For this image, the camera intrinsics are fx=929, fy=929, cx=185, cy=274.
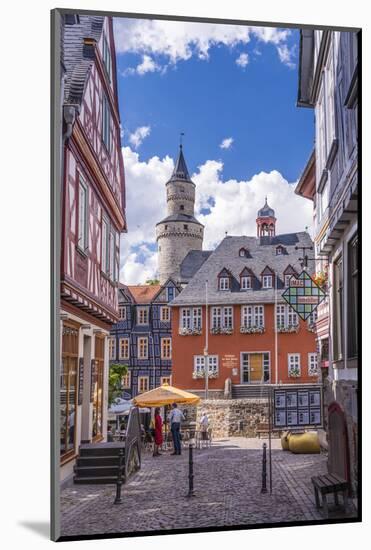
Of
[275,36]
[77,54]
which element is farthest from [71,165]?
[275,36]

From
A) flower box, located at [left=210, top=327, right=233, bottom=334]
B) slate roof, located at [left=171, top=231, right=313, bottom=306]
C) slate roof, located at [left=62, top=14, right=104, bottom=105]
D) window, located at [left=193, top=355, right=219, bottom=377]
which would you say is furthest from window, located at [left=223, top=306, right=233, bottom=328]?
slate roof, located at [left=62, top=14, right=104, bottom=105]

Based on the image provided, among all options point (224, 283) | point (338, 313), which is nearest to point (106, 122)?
point (224, 283)

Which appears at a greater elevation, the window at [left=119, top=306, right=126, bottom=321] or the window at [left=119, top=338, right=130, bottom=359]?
the window at [left=119, top=306, right=126, bottom=321]

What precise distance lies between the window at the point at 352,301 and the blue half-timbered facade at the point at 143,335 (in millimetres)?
1837

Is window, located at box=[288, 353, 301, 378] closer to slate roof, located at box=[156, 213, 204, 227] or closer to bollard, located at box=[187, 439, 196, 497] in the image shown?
bollard, located at box=[187, 439, 196, 497]

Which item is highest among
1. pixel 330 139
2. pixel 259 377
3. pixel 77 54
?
pixel 77 54

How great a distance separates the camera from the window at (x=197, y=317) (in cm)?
1000

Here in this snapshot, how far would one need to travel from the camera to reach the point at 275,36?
9633 millimetres

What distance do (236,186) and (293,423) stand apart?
8.57ft

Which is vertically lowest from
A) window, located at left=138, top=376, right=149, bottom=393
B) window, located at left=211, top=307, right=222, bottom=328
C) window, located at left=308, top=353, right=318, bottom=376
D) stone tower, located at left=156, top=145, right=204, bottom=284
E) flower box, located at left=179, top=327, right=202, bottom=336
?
window, located at left=138, top=376, right=149, bottom=393

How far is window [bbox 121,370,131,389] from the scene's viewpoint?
977 centimetres

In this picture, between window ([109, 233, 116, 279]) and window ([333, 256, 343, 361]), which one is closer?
window ([109, 233, 116, 279])

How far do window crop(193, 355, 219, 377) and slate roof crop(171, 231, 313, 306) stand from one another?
0.61 meters

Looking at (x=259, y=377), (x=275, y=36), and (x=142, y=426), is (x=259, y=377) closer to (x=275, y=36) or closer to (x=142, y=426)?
(x=142, y=426)
